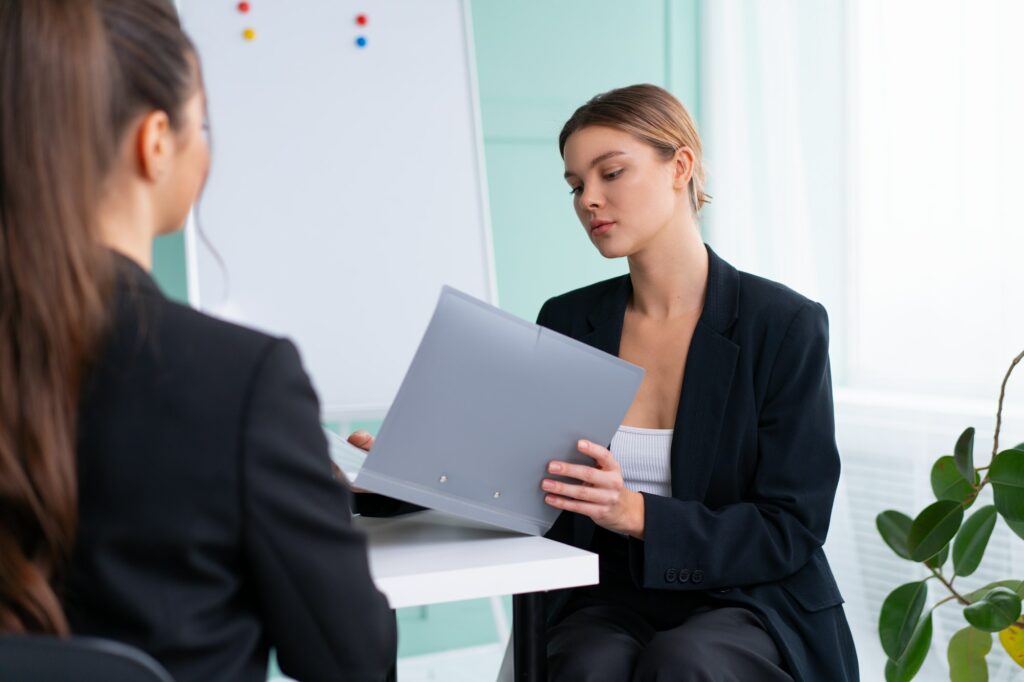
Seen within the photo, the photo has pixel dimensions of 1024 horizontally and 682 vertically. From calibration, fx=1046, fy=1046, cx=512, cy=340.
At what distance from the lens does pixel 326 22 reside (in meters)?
2.60

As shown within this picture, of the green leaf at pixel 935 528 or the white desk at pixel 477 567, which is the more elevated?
the white desk at pixel 477 567

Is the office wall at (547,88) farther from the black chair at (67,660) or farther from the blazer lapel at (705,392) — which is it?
the black chair at (67,660)

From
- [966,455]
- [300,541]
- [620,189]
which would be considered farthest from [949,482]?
[300,541]

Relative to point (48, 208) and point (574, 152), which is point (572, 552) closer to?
point (48, 208)

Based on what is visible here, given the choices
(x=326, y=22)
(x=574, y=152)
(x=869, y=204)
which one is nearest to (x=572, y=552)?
(x=574, y=152)

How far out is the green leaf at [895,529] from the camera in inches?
69.7

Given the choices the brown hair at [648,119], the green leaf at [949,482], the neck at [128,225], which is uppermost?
the neck at [128,225]

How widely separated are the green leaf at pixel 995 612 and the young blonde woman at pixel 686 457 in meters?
0.19

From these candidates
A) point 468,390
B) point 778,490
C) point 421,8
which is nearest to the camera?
point 468,390

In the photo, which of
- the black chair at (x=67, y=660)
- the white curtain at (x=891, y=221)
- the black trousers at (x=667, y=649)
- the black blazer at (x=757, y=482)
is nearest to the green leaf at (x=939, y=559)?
the black blazer at (x=757, y=482)

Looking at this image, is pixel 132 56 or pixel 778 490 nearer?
pixel 132 56

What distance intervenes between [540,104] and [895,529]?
Result: 184 cm

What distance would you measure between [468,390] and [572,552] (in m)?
0.21

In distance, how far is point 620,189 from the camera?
1668 mm
